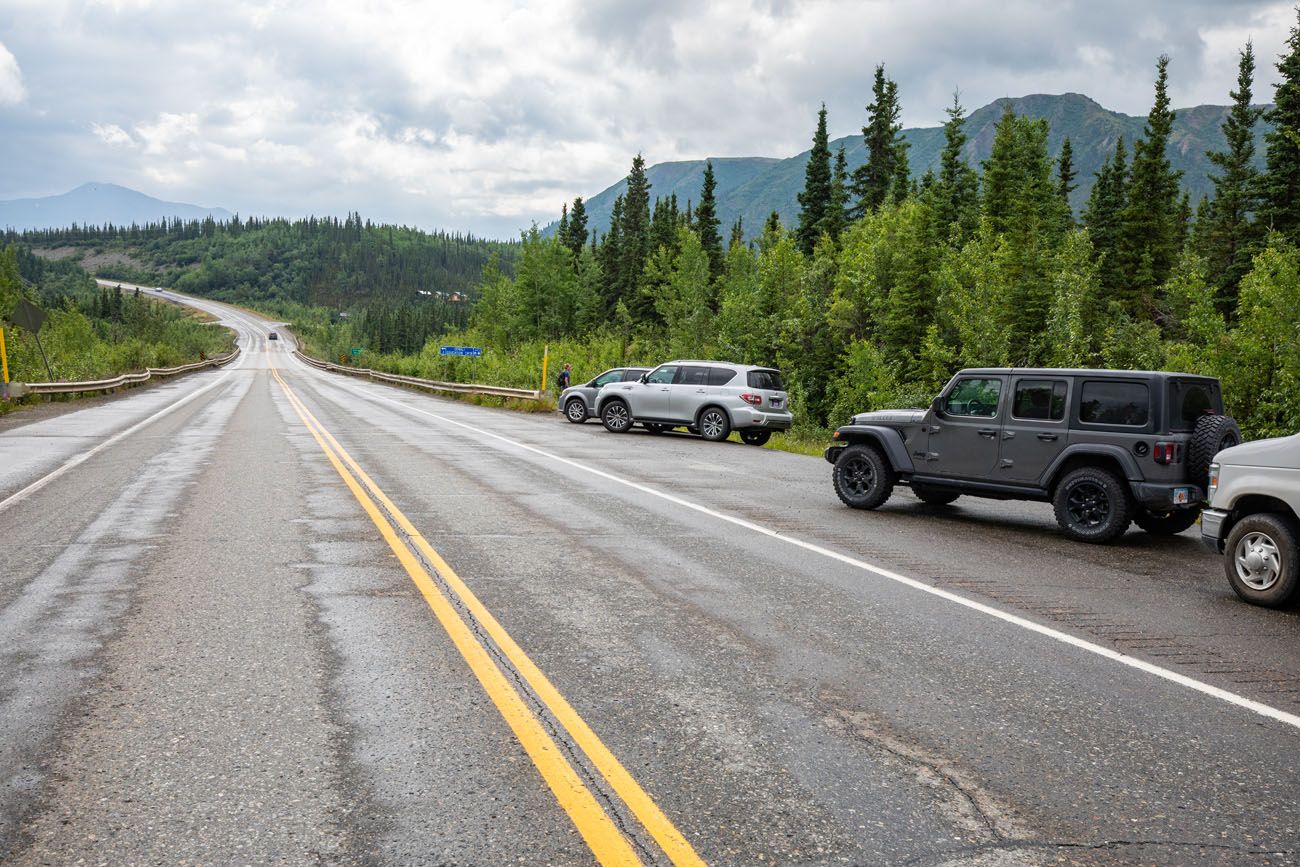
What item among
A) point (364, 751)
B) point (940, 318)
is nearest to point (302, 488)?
point (364, 751)

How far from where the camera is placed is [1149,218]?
211 ft

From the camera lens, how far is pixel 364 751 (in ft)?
12.1

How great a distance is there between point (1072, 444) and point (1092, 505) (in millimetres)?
683

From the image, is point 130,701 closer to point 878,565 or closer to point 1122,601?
point 878,565

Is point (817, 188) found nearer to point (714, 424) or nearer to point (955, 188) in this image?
point (955, 188)

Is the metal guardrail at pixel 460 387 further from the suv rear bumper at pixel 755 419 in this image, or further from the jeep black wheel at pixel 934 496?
the jeep black wheel at pixel 934 496

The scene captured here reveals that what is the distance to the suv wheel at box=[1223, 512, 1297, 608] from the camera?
6.70 metres

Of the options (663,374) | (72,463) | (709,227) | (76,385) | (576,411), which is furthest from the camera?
(709,227)

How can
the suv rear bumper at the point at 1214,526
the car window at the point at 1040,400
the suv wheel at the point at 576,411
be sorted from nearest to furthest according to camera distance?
the suv rear bumper at the point at 1214,526 < the car window at the point at 1040,400 < the suv wheel at the point at 576,411

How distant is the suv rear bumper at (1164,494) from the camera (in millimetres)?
9016

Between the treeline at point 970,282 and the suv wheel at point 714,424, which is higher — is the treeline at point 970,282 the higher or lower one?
the higher one

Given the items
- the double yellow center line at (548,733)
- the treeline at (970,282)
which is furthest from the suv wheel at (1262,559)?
the treeline at (970,282)

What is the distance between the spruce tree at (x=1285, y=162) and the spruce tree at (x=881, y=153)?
87.0 ft

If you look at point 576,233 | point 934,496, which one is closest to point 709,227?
point 576,233
